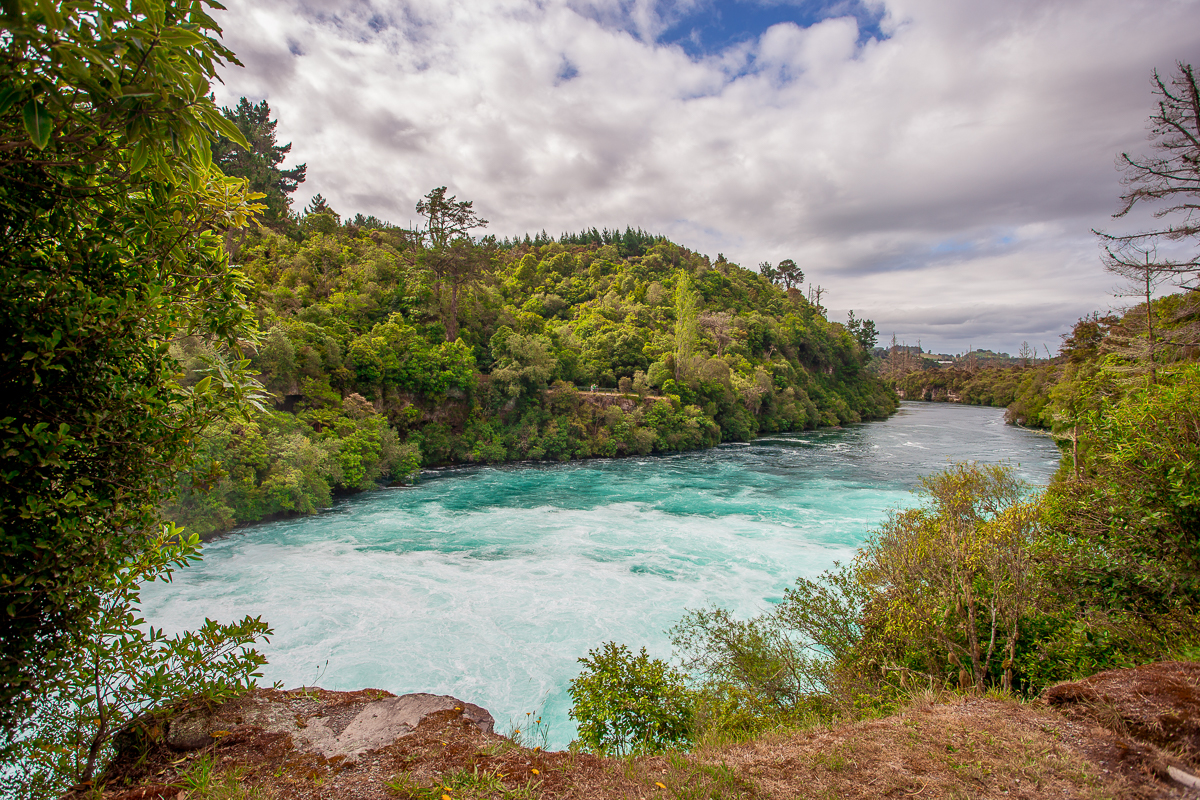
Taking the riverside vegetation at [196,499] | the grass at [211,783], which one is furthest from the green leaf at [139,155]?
the grass at [211,783]

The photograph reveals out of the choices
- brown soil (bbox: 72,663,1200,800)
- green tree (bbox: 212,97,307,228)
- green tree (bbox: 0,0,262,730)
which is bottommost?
brown soil (bbox: 72,663,1200,800)

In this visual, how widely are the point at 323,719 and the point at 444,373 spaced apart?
24.9 meters

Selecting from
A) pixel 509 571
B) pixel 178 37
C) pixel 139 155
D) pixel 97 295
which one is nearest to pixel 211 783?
pixel 97 295

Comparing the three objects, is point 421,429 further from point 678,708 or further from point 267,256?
point 678,708

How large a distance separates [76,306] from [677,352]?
39772 mm

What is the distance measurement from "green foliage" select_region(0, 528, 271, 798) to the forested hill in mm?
610

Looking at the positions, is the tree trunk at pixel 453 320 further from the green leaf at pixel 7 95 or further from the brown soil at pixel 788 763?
the green leaf at pixel 7 95

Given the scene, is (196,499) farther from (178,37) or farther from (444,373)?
(178,37)

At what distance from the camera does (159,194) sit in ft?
7.51

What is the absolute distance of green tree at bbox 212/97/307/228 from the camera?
34.5 meters

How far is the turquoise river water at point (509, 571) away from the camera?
363 inches

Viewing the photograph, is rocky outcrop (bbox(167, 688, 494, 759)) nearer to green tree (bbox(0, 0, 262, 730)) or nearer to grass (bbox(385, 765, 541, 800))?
grass (bbox(385, 765, 541, 800))

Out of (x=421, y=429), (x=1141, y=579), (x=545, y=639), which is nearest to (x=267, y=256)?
(x=421, y=429)

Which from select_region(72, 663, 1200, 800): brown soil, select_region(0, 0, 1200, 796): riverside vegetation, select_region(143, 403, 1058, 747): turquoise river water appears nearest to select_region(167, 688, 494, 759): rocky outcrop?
select_region(72, 663, 1200, 800): brown soil
